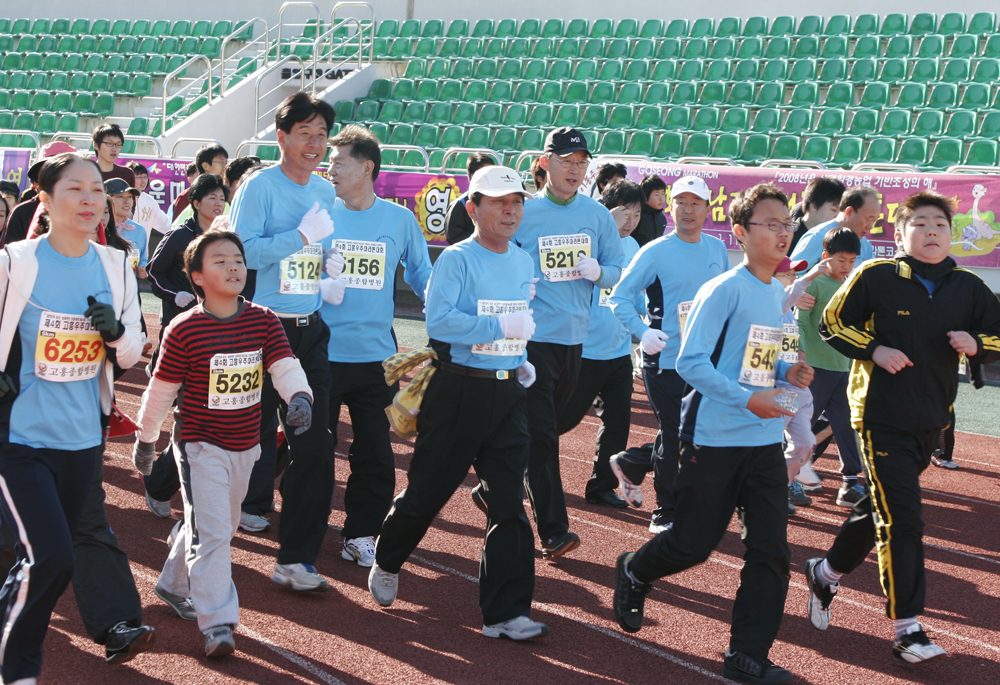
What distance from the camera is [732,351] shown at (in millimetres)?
4453

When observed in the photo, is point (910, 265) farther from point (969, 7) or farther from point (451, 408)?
point (969, 7)

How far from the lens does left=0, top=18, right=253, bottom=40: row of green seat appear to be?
2645 centimetres

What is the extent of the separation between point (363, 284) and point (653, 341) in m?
1.59

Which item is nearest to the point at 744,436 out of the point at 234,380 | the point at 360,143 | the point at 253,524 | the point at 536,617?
the point at 536,617

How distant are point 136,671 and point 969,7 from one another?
19781 mm

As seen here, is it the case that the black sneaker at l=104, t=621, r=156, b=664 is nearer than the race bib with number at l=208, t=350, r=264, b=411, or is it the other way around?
the black sneaker at l=104, t=621, r=156, b=664

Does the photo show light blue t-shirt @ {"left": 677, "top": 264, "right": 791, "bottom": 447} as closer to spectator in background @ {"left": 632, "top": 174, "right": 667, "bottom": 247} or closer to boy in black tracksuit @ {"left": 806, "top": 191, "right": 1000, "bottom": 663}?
boy in black tracksuit @ {"left": 806, "top": 191, "right": 1000, "bottom": 663}

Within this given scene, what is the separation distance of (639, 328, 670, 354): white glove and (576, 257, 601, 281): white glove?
42 cm

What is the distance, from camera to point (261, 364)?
14.8 ft

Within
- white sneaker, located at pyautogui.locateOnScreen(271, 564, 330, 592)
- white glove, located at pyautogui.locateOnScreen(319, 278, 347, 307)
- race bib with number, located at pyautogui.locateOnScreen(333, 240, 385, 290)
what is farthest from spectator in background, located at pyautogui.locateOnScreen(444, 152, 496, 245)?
white sneaker, located at pyautogui.locateOnScreen(271, 564, 330, 592)

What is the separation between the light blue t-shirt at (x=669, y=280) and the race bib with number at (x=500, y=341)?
1604 millimetres

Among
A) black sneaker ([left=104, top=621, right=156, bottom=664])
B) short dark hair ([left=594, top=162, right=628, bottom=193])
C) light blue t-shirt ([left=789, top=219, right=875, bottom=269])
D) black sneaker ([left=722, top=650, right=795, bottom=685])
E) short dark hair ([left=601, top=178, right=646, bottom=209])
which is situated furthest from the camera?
short dark hair ([left=594, top=162, right=628, bottom=193])

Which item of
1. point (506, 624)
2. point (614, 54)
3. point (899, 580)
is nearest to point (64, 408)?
point (506, 624)

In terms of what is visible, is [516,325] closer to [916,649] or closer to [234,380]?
[234,380]
